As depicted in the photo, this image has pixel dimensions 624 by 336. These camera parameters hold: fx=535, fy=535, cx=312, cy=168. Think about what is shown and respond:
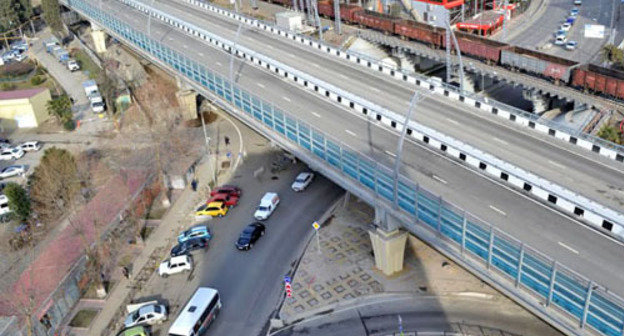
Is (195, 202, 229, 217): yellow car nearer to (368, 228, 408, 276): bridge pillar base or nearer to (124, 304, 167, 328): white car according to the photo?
Answer: (124, 304, 167, 328): white car

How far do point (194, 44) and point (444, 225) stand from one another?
51468 mm

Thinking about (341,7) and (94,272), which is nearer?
(94,272)

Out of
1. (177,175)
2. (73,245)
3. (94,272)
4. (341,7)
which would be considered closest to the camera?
(94,272)

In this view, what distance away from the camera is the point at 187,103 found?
67938mm

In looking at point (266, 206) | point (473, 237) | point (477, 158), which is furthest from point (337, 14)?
point (473, 237)

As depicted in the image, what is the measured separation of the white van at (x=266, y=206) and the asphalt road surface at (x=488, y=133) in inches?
486

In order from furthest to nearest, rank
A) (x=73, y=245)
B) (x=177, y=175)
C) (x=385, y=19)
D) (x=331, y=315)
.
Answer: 1. (x=385, y=19)
2. (x=177, y=175)
3. (x=73, y=245)
4. (x=331, y=315)

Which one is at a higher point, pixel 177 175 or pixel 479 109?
pixel 479 109

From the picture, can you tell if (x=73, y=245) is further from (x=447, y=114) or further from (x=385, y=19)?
(x=385, y=19)

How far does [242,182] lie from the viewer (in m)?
54.4

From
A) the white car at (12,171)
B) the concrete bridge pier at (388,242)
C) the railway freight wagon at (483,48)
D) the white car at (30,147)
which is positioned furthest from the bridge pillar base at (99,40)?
the concrete bridge pier at (388,242)

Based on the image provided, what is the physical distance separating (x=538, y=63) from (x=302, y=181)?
1135 inches

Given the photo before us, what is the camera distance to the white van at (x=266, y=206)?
156 feet

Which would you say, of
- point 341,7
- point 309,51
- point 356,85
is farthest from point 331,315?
point 341,7
